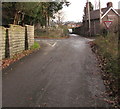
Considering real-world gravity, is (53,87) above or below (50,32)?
below

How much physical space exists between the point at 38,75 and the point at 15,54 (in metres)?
5.97

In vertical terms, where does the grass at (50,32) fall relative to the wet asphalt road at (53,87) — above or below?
above

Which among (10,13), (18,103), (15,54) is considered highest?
(10,13)

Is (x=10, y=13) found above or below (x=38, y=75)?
above

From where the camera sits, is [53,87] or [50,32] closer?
[53,87]

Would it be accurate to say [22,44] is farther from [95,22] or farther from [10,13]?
[95,22]

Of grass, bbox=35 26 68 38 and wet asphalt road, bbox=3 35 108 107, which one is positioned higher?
grass, bbox=35 26 68 38

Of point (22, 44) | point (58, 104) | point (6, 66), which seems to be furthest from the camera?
point (22, 44)

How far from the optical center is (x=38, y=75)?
8.43 m

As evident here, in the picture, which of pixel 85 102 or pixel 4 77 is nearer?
pixel 85 102

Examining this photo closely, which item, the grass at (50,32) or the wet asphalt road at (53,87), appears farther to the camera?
the grass at (50,32)

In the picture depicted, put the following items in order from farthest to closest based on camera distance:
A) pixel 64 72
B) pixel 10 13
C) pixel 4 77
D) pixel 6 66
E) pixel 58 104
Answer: pixel 10 13 < pixel 6 66 < pixel 64 72 < pixel 4 77 < pixel 58 104

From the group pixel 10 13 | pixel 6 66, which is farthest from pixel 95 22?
pixel 6 66

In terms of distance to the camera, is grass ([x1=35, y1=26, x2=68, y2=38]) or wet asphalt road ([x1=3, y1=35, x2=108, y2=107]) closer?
wet asphalt road ([x1=3, y1=35, x2=108, y2=107])
